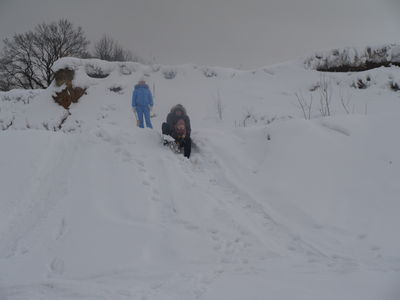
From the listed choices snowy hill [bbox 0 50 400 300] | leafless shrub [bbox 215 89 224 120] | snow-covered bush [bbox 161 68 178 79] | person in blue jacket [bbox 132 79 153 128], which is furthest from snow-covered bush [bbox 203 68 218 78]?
snowy hill [bbox 0 50 400 300]

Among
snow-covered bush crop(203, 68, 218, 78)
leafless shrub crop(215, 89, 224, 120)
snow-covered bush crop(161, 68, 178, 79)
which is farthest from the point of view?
snow-covered bush crop(203, 68, 218, 78)

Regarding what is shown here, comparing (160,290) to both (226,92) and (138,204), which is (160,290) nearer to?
(138,204)

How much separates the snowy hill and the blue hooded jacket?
191 centimetres

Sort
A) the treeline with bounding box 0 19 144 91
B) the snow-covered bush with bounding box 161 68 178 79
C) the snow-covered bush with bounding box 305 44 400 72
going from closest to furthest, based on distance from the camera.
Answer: the snow-covered bush with bounding box 305 44 400 72
the snow-covered bush with bounding box 161 68 178 79
the treeline with bounding box 0 19 144 91

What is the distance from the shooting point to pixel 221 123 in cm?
1098

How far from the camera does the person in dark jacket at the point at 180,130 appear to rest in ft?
19.2

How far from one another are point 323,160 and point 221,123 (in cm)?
653

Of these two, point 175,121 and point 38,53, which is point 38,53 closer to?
point 38,53

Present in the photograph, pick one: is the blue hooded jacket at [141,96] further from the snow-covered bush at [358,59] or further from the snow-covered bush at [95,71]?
the snow-covered bush at [358,59]

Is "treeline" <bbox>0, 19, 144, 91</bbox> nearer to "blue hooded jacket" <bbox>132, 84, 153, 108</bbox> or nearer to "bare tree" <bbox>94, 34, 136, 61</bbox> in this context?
"bare tree" <bbox>94, 34, 136, 61</bbox>

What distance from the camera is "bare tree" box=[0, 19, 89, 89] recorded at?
25125mm

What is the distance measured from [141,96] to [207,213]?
5.11 metres

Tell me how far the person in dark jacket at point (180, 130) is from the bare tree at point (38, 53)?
79.3 feet

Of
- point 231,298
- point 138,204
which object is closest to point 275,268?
point 231,298
